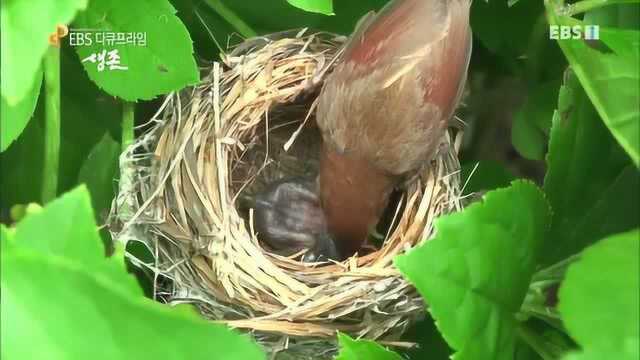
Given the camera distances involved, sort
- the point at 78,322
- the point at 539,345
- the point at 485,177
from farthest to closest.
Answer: the point at 485,177, the point at 539,345, the point at 78,322

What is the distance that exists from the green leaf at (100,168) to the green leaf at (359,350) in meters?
0.33

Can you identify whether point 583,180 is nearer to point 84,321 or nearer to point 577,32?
point 577,32

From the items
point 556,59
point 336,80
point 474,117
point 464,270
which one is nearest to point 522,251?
point 464,270

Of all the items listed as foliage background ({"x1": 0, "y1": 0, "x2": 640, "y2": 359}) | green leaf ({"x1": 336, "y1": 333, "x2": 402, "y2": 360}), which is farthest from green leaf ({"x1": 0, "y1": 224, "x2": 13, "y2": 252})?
green leaf ({"x1": 336, "y1": 333, "x2": 402, "y2": 360})

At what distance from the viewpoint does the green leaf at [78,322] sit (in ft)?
1.59

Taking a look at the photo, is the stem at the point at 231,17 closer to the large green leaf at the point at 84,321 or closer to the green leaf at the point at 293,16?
the green leaf at the point at 293,16

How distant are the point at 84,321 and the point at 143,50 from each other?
0.35m

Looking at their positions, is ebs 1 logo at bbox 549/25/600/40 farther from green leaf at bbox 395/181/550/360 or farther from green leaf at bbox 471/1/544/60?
green leaf at bbox 471/1/544/60

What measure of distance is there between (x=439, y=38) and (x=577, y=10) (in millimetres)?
153

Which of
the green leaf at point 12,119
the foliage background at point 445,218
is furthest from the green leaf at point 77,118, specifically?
the green leaf at point 12,119

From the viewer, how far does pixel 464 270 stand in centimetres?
66

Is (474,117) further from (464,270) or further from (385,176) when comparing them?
(464,270)

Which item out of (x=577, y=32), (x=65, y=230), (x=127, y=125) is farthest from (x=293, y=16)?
(x=65, y=230)

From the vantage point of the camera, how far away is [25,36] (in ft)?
1.92
